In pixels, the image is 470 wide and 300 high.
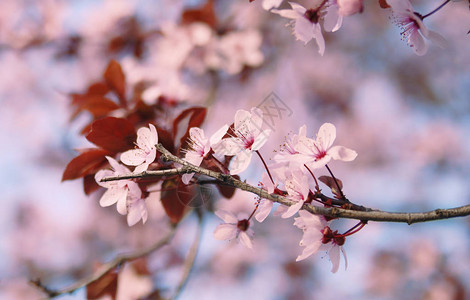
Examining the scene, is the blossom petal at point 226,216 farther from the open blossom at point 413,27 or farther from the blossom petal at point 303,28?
the open blossom at point 413,27

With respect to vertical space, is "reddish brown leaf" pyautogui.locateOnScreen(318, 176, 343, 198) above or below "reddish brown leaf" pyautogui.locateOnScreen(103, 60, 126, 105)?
above

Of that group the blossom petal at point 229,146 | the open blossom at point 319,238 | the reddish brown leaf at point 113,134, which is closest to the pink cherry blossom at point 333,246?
A: the open blossom at point 319,238

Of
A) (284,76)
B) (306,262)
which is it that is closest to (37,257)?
(306,262)

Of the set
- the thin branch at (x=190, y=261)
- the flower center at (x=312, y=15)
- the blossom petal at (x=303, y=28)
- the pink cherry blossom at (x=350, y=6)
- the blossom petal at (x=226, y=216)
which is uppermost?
the pink cherry blossom at (x=350, y=6)

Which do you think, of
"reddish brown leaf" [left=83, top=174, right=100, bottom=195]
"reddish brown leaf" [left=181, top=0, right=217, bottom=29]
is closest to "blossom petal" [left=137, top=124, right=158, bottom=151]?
"reddish brown leaf" [left=83, top=174, right=100, bottom=195]

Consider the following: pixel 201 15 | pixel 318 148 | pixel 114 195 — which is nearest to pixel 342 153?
pixel 318 148

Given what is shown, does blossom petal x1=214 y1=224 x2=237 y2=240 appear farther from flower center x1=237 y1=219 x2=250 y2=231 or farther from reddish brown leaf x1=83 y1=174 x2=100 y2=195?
reddish brown leaf x1=83 y1=174 x2=100 y2=195
